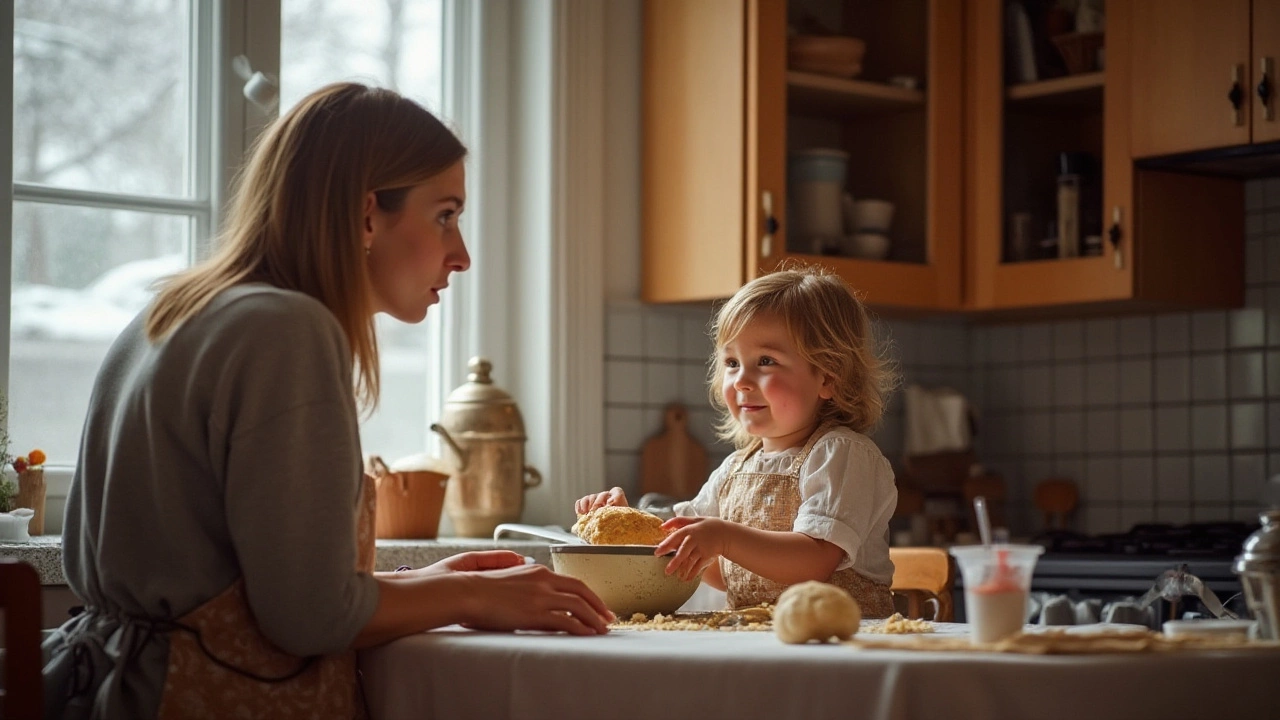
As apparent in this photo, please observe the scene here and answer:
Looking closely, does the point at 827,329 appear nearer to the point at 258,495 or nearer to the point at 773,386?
the point at 773,386

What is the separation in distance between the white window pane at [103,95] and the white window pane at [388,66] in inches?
9.7

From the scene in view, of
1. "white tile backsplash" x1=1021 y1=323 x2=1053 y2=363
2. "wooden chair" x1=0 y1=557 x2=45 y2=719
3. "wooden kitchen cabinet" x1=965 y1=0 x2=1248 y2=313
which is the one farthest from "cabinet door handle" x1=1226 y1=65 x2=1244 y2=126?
"wooden chair" x1=0 y1=557 x2=45 y2=719

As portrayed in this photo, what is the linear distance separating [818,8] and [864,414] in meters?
1.45

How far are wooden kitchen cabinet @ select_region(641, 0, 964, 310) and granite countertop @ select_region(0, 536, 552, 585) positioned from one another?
68 centimetres

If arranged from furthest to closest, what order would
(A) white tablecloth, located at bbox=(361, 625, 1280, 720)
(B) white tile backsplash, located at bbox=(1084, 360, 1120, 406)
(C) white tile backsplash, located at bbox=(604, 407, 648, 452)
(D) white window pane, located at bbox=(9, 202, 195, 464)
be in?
(B) white tile backsplash, located at bbox=(1084, 360, 1120, 406)
(C) white tile backsplash, located at bbox=(604, 407, 648, 452)
(D) white window pane, located at bbox=(9, 202, 195, 464)
(A) white tablecloth, located at bbox=(361, 625, 1280, 720)

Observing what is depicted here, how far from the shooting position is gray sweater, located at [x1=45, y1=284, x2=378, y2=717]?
133 centimetres

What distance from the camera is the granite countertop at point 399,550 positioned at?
7.42 ft

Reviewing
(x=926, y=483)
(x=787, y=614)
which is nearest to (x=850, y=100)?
(x=926, y=483)

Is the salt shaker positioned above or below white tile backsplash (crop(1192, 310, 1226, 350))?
below

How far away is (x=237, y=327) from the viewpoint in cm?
136

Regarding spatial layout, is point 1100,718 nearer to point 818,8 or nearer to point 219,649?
point 219,649

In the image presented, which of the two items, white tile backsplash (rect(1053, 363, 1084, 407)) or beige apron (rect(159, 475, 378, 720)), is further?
white tile backsplash (rect(1053, 363, 1084, 407))

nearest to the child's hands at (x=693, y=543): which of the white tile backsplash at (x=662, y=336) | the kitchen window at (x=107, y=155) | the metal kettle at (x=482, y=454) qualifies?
the metal kettle at (x=482, y=454)

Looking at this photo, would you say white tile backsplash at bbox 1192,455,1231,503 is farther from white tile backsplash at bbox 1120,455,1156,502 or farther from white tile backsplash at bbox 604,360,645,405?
white tile backsplash at bbox 604,360,645,405
